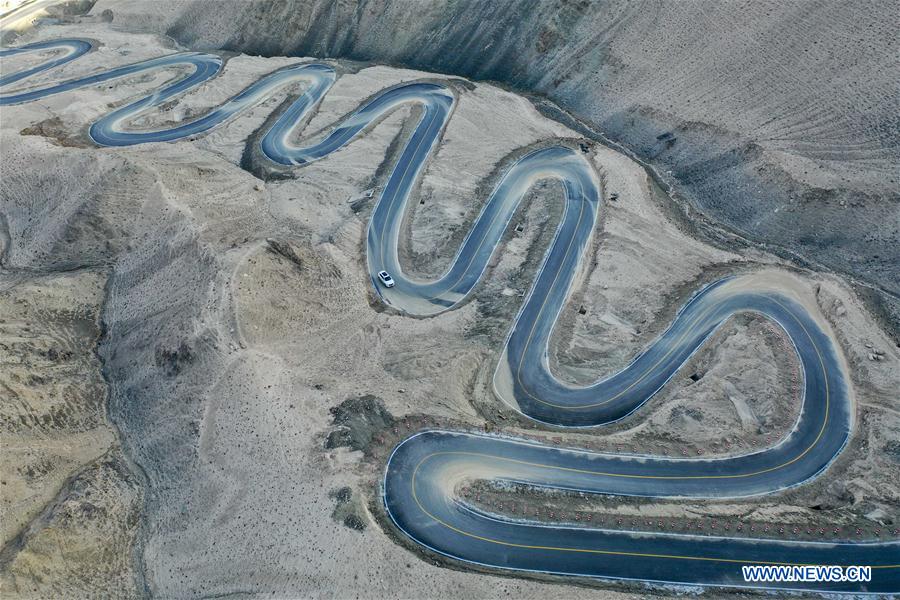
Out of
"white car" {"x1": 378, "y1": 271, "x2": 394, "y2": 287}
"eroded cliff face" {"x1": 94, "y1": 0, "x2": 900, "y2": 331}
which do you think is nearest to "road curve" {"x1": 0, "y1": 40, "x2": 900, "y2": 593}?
"white car" {"x1": 378, "y1": 271, "x2": 394, "y2": 287}

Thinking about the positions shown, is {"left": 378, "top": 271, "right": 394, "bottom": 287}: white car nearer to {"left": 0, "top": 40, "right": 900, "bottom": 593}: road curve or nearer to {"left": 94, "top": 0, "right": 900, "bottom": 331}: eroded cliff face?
{"left": 0, "top": 40, "right": 900, "bottom": 593}: road curve

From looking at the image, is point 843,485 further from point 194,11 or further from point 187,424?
point 194,11

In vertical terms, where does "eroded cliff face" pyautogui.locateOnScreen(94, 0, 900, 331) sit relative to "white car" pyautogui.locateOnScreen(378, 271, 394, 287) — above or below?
above

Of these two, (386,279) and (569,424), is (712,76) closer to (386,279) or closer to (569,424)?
(386,279)

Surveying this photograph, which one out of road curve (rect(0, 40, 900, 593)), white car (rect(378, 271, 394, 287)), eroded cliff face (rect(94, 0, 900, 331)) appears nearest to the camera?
road curve (rect(0, 40, 900, 593))

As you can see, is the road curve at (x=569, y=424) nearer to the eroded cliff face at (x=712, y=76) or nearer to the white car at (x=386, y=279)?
the white car at (x=386, y=279)

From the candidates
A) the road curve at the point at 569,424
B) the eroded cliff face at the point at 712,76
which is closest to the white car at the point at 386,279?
the road curve at the point at 569,424
